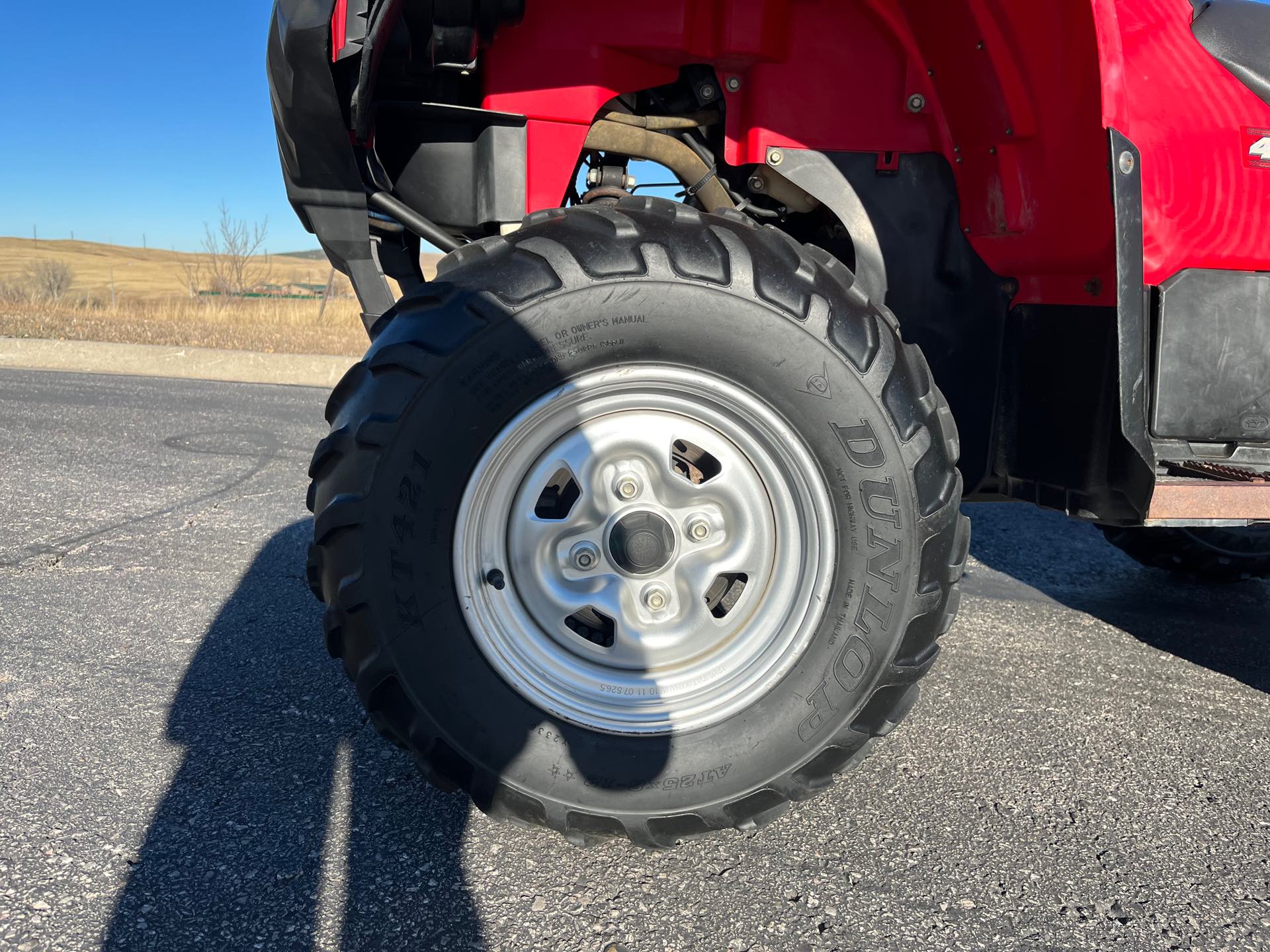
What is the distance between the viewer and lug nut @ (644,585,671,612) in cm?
187

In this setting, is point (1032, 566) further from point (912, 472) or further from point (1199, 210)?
point (912, 472)

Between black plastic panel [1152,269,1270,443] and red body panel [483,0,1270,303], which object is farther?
black plastic panel [1152,269,1270,443]

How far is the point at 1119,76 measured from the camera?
188 cm

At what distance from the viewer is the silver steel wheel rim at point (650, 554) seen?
5.83ft

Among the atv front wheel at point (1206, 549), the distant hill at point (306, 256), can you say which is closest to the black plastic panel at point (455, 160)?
the atv front wheel at point (1206, 549)

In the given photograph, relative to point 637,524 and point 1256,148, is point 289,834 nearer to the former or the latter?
point 637,524

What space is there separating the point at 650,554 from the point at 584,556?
0.14 meters

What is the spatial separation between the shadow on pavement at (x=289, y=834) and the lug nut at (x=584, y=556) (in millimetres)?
613

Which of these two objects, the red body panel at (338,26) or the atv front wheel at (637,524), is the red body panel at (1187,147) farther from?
the red body panel at (338,26)

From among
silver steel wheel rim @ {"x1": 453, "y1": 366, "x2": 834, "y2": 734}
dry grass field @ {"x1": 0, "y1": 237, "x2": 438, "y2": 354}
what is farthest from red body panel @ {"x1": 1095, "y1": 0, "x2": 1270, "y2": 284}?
dry grass field @ {"x1": 0, "y1": 237, "x2": 438, "y2": 354}

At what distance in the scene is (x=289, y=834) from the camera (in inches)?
69.7

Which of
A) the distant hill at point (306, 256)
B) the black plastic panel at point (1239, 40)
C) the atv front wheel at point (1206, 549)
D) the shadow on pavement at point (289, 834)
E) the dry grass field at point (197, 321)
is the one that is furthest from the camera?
the distant hill at point (306, 256)

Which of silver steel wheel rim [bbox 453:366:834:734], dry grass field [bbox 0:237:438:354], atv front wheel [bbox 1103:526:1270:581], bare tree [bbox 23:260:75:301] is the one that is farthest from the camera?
bare tree [bbox 23:260:75:301]

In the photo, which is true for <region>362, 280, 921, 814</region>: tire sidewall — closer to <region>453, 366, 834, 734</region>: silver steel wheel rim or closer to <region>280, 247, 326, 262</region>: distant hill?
<region>453, 366, 834, 734</region>: silver steel wheel rim
